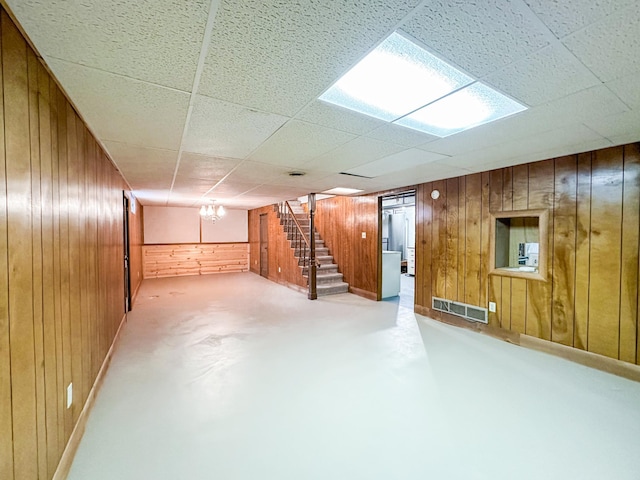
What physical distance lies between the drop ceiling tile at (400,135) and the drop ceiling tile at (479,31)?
815mm

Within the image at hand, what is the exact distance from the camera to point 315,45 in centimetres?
120

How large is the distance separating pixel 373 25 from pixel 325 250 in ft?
20.0

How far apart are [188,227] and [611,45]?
30.2 feet

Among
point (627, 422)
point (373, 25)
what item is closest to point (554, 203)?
point (627, 422)

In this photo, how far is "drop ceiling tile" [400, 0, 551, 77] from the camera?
101 centimetres

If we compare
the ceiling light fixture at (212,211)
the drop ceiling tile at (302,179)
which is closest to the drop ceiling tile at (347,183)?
the drop ceiling tile at (302,179)

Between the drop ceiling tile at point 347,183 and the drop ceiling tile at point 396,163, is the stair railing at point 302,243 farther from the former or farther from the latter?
the drop ceiling tile at point 396,163

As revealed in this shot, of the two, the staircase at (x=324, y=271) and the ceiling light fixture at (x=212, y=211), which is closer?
the staircase at (x=324, y=271)

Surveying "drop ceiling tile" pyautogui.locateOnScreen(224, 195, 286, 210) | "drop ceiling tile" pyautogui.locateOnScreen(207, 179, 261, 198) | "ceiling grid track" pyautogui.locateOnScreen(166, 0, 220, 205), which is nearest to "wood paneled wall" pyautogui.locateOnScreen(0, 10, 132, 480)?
"ceiling grid track" pyautogui.locateOnScreen(166, 0, 220, 205)

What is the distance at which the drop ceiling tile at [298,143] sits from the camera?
2.17 metres

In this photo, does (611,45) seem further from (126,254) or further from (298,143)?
(126,254)

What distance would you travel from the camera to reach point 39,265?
1.31 metres

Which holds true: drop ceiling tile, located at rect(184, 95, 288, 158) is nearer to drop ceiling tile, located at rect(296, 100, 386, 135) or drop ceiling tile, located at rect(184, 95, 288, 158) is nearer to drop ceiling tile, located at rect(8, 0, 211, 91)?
drop ceiling tile, located at rect(296, 100, 386, 135)

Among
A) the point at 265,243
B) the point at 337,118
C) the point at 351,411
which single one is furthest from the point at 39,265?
the point at 265,243
